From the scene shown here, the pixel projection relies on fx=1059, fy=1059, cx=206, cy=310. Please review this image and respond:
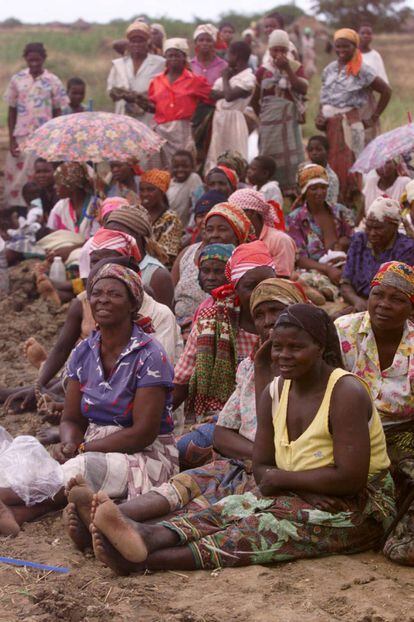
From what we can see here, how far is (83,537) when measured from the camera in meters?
4.89

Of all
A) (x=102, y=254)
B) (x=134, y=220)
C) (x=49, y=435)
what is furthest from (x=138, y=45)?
(x=49, y=435)

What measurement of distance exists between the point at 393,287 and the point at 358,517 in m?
1.20

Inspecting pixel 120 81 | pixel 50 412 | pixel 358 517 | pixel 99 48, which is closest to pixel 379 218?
pixel 50 412

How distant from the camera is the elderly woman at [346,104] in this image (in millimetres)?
11289

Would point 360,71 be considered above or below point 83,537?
above

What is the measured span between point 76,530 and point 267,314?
1.43 meters

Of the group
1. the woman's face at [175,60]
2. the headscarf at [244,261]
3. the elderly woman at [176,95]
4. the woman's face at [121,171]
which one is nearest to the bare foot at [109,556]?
the headscarf at [244,261]

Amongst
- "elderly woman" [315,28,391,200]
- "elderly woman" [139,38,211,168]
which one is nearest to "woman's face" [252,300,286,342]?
"elderly woman" [315,28,391,200]

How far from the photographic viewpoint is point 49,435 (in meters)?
6.68

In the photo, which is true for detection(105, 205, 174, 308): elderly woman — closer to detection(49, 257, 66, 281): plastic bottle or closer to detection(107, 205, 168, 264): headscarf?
detection(107, 205, 168, 264): headscarf

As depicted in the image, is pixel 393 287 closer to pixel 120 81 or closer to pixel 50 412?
pixel 50 412

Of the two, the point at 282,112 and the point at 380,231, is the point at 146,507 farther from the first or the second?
the point at 282,112

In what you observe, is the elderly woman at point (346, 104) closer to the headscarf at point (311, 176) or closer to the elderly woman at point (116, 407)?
the headscarf at point (311, 176)

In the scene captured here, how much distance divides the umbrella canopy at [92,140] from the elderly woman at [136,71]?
2.11m
